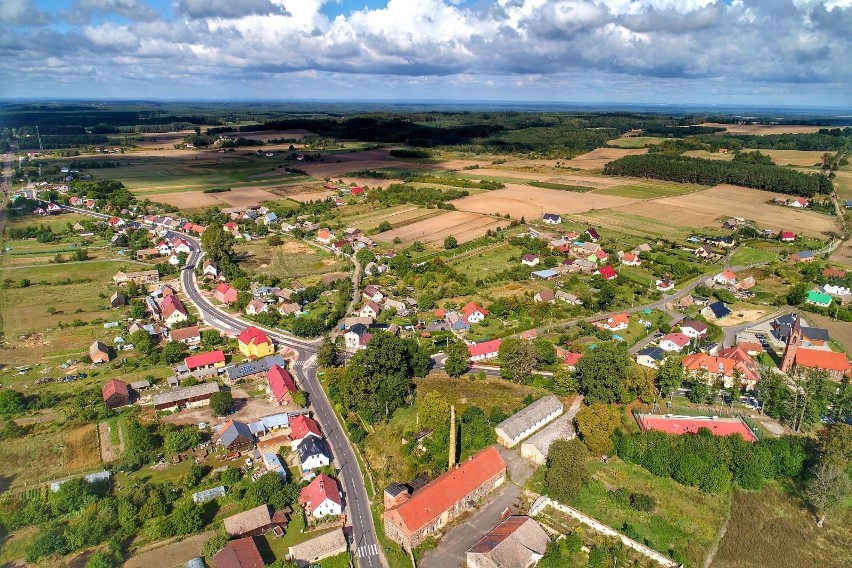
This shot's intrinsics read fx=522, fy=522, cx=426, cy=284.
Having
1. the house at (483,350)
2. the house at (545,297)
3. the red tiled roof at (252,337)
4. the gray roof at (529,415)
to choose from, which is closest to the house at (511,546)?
the gray roof at (529,415)

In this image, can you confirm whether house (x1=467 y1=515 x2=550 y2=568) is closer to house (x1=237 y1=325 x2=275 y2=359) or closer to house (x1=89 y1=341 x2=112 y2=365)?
house (x1=237 y1=325 x2=275 y2=359)

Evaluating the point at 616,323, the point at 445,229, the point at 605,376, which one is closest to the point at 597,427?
the point at 605,376

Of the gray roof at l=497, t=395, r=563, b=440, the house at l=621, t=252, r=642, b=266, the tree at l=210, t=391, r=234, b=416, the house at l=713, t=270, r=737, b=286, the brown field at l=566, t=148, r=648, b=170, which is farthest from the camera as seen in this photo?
the brown field at l=566, t=148, r=648, b=170

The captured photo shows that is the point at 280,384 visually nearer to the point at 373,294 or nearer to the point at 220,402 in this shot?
the point at 220,402

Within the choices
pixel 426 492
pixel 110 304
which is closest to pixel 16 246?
pixel 110 304

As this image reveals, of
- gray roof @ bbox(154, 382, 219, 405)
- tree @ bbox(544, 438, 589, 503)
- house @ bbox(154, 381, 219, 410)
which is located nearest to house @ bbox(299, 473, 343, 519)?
tree @ bbox(544, 438, 589, 503)

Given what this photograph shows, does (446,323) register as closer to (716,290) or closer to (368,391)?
(368,391)

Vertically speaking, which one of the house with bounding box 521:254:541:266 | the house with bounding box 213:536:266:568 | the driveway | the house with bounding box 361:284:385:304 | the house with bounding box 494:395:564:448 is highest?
the house with bounding box 521:254:541:266
